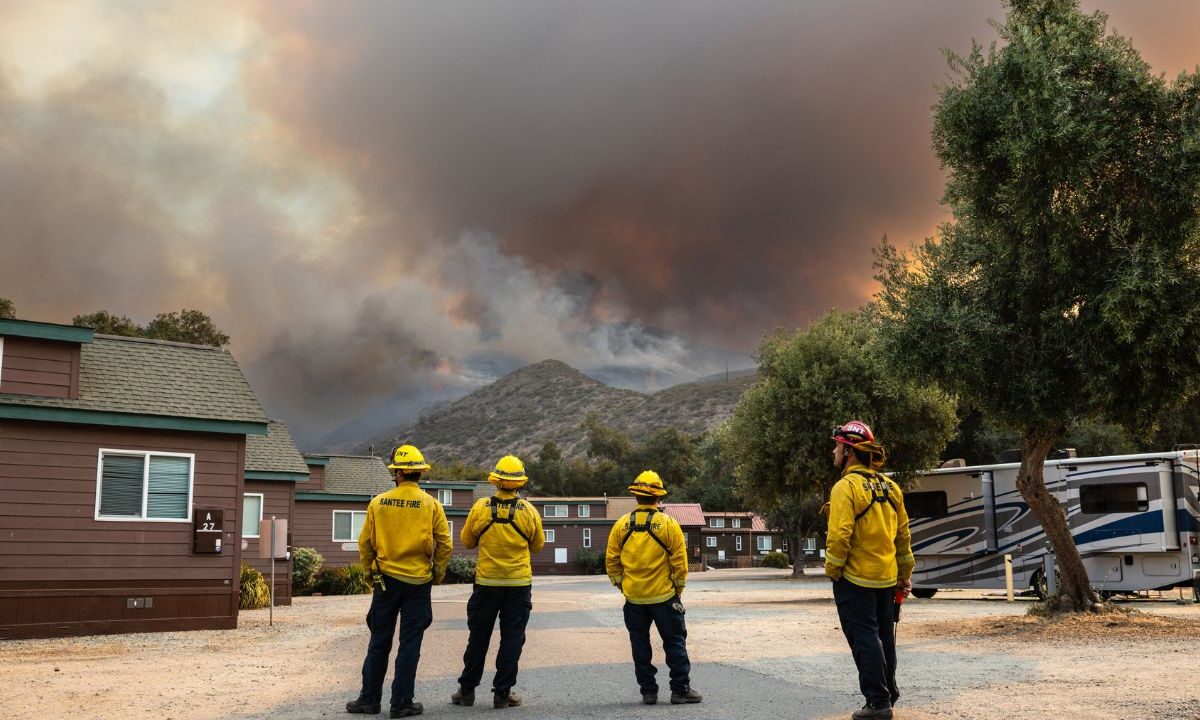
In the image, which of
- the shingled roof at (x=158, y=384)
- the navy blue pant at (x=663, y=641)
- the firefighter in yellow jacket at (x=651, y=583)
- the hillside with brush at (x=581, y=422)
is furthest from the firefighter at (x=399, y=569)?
the hillside with brush at (x=581, y=422)

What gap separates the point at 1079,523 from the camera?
72.6 ft

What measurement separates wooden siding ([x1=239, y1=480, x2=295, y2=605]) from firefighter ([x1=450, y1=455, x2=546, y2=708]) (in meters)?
19.4

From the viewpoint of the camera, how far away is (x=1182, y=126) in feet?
47.6

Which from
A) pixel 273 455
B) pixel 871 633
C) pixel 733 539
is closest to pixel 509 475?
pixel 871 633

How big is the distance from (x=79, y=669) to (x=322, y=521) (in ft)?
82.4

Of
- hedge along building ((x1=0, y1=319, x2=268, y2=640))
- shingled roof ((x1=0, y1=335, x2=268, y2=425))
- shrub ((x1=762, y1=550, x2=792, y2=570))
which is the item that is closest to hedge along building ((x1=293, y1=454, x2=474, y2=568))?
shingled roof ((x1=0, y1=335, x2=268, y2=425))

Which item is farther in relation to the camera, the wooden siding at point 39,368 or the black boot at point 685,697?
the wooden siding at point 39,368

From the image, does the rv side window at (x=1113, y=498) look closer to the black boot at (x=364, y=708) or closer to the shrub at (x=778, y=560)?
the black boot at (x=364, y=708)

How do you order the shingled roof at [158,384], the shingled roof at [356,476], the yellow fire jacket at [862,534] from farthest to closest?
1. the shingled roof at [356,476]
2. the shingled roof at [158,384]
3. the yellow fire jacket at [862,534]

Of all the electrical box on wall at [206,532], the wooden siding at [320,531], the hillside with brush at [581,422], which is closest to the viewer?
the electrical box on wall at [206,532]

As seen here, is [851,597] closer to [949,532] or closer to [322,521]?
[949,532]

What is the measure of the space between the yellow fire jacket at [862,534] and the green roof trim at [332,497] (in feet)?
98.7

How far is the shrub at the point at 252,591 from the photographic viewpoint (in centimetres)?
2455

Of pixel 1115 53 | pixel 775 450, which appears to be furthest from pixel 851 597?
pixel 775 450
